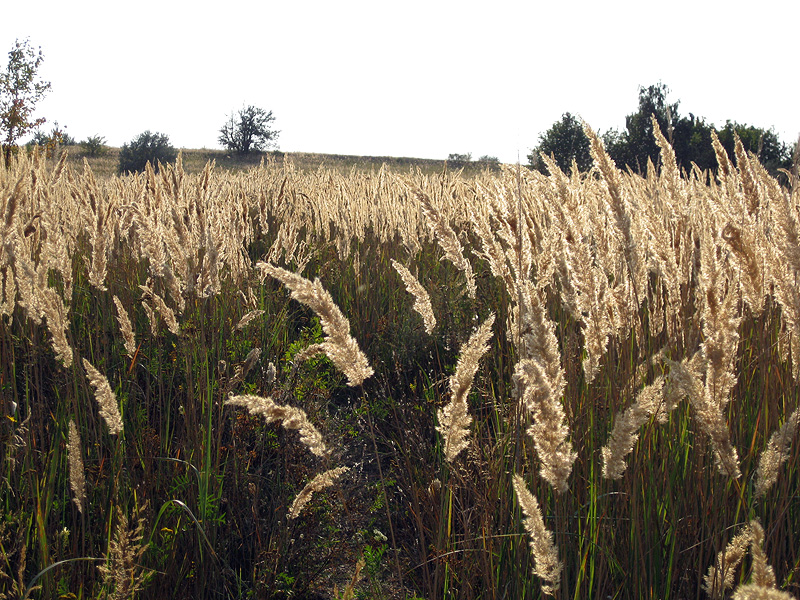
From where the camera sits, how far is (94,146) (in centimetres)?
5019

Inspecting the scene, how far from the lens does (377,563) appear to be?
1894mm

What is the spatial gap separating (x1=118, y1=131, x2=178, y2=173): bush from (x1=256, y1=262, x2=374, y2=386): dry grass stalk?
44.0 meters

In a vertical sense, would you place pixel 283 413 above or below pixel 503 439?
above

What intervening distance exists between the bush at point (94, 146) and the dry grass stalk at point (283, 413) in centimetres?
5451

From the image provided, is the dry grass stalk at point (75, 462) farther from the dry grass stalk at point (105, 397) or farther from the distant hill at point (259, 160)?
the distant hill at point (259, 160)

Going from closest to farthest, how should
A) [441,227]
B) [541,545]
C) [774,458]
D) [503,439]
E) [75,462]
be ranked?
[541,545]
[774,458]
[75,462]
[503,439]
[441,227]

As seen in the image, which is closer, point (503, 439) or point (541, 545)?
point (541, 545)

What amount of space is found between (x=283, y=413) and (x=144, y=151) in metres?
47.5

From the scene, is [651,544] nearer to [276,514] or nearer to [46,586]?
[276,514]

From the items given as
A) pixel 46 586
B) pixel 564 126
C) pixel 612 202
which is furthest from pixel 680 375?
→ pixel 564 126

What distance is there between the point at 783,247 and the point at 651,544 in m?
0.85

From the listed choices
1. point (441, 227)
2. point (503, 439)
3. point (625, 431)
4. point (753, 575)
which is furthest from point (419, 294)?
point (753, 575)

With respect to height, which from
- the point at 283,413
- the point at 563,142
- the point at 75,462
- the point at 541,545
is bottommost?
the point at 75,462

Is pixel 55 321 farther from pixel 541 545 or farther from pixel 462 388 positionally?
pixel 541 545
